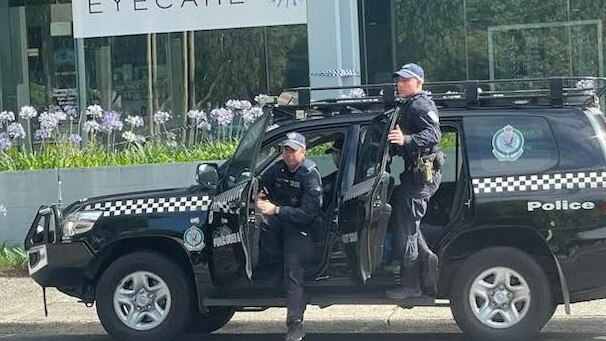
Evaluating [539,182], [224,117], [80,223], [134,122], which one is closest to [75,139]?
[134,122]

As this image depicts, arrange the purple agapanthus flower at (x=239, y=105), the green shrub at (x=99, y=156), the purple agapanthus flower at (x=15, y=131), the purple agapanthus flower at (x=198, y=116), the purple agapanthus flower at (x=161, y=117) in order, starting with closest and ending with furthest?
the green shrub at (x=99, y=156) < the purple agapanthus flower at (x=15, y=131) < the purple agapanthus flower at (x=239, y=105) < the purple agapanthus flower at (x=198, y=116) < the purple agapanthus flower at (x=161, y=117)

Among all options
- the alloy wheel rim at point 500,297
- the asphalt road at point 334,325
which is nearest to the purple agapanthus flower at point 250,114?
the asphalt road at point 334,325

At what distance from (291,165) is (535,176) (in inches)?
68.7

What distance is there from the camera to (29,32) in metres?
18.3

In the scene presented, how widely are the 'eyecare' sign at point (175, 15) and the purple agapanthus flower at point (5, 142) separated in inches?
83.2

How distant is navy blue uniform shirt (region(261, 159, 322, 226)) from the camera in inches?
314

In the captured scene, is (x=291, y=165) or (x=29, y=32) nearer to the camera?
(x=291, y=165)

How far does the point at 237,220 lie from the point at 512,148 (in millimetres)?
2042

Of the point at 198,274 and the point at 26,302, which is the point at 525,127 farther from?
the point at 26,302

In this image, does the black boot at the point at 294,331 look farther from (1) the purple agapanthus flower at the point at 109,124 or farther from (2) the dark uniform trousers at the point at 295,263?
(1) the purple agapanthus flower at the point at 109,124

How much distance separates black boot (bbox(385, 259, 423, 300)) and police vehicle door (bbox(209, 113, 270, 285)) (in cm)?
106

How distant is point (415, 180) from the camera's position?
26.2 feet

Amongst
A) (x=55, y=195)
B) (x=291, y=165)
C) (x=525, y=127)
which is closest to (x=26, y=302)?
(x=55, y=195)

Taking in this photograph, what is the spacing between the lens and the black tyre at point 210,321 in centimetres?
891
